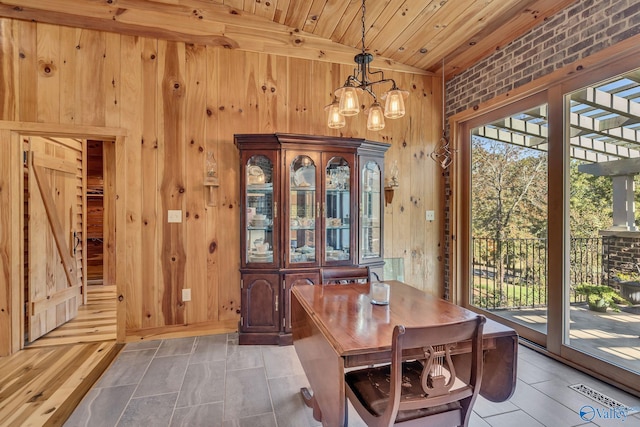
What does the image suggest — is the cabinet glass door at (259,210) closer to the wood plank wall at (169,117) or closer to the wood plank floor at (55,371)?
the wood plank wall at (169,117)

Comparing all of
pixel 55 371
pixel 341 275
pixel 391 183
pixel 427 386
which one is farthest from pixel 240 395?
pixel 391 183

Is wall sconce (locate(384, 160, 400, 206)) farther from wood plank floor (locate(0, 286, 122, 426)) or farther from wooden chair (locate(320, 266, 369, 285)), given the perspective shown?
wood plank floor (locate(0, 286, 122, 426))

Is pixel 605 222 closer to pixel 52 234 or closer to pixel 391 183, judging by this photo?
pixel 391 183

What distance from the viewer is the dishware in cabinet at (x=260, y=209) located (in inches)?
120

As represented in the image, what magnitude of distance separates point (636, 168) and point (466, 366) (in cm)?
190

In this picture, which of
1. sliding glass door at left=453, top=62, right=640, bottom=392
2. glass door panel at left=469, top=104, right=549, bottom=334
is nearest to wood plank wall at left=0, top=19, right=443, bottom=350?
glass door panel at left=469, top=104, right=549, bottom=334

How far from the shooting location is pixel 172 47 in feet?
10.4

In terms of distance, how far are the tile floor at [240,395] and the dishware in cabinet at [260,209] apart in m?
0.86

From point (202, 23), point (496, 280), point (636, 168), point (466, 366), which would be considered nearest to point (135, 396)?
point (466, 366)

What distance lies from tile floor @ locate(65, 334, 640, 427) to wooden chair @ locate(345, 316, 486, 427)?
651mm

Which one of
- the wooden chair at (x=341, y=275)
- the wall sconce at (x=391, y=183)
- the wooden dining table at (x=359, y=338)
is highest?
the wall sconce at (x=391, y=183)

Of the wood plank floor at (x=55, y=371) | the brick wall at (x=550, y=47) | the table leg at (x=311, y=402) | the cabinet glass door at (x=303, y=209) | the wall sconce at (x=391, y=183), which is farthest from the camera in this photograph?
the wall sconce at (x=391, y=183)

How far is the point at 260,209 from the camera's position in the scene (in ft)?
10.2

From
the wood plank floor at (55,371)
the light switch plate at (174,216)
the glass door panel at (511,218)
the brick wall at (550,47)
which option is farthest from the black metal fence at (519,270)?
the wood plank floor at (55,371)
